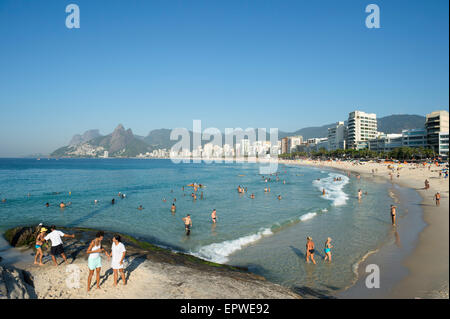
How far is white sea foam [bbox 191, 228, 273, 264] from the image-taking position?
40.0 feet

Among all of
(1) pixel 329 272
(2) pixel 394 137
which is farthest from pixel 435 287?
(2) pixel 394 137

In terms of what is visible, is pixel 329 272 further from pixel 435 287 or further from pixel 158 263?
pixel 158 263

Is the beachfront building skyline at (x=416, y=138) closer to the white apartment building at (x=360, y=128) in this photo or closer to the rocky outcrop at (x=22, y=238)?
the white apartment building at (x=360, y=128)

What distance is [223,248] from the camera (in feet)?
43.8

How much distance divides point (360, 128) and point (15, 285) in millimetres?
144476

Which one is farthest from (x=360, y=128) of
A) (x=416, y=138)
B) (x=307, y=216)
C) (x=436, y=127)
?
A: (x=307, y=216)

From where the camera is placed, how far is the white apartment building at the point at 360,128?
12656 centimetres

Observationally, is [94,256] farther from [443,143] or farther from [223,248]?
[443,143]

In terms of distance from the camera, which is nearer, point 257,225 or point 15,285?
point 15,285

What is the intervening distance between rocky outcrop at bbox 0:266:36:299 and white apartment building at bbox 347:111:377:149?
458ft

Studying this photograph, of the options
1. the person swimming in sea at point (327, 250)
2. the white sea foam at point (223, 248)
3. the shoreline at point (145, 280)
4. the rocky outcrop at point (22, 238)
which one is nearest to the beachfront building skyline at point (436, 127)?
the white sea foam at point (223, 248)

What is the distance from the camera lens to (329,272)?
9.95 metres

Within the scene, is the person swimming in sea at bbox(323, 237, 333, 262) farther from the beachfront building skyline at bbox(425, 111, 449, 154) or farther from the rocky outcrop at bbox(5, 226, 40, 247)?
the beachfront building skyline at bbox(425, 111, 449, 154)
